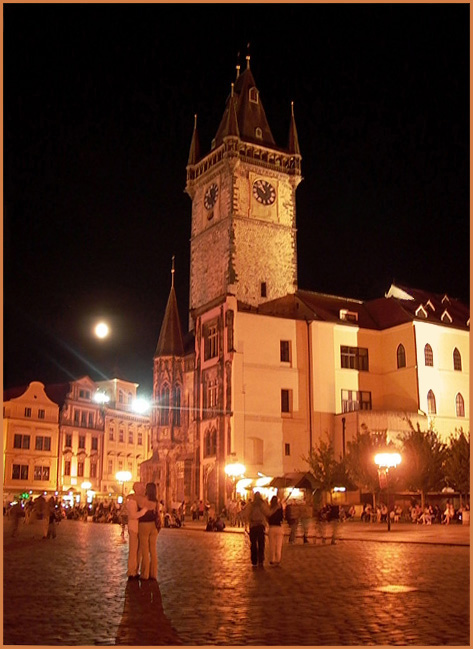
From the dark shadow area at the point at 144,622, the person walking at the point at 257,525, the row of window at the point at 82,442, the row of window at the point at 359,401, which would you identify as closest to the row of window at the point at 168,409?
the row of window at the point at 359,401

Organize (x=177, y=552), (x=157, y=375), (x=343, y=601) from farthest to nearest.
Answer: (x=157, y=375) < (x=177, y=552) < (x=343, y=601)

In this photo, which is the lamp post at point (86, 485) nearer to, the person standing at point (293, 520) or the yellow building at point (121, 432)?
the yellow building at point (121, 432)

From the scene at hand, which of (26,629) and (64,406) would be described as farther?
(64,406)

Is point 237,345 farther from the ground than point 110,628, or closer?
farther from the ground

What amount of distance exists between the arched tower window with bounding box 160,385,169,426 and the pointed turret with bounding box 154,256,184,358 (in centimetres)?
302

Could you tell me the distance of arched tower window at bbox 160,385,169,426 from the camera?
63.0m

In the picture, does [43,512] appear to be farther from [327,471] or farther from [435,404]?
[435,404]

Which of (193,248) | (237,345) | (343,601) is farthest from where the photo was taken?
(193,248)

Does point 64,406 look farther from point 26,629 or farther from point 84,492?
point 26,629

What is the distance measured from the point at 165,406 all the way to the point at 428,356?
20.9 m

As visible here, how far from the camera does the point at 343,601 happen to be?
35.7 feet

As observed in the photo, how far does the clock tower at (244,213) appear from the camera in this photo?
212 ft

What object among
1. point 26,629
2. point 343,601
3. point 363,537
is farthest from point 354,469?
point 26,629

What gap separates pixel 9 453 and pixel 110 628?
2666 inches
